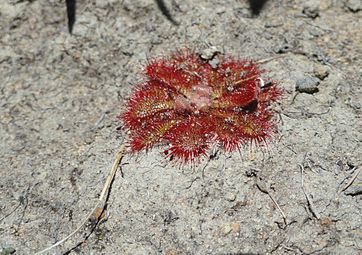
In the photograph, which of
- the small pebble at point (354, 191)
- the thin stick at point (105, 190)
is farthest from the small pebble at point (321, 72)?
the thin stick at point (105, 190)

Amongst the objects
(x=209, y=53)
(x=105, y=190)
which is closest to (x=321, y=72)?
(x=209, y=53)

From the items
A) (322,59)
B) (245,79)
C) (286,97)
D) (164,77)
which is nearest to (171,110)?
(164,77)

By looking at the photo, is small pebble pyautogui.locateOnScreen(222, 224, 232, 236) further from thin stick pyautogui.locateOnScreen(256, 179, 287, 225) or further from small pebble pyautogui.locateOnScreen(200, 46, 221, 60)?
small pebble pyautogui.locateOnScreen(200, 46, 221, 60)

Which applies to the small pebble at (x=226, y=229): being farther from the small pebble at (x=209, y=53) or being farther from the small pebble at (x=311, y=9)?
the small pebble at (x=311, y=9)

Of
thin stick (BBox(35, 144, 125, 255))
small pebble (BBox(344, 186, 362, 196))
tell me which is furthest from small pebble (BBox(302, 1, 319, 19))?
thin stick (BBox(35, 144, 125, 255))

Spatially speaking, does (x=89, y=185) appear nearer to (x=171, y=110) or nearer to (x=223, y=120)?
(x=171, y=110)

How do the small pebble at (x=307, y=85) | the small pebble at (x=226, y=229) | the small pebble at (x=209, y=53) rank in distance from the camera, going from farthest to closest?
1. the small pebble at (x=209, y=53)
2. the small pebble at (x=307, y=85)
3. the small pebble at (x=226, y=229)

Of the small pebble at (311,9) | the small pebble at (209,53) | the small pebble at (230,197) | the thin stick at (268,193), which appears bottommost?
the small pebble at (230,197)

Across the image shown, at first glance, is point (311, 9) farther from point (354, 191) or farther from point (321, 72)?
point (354, 191)
